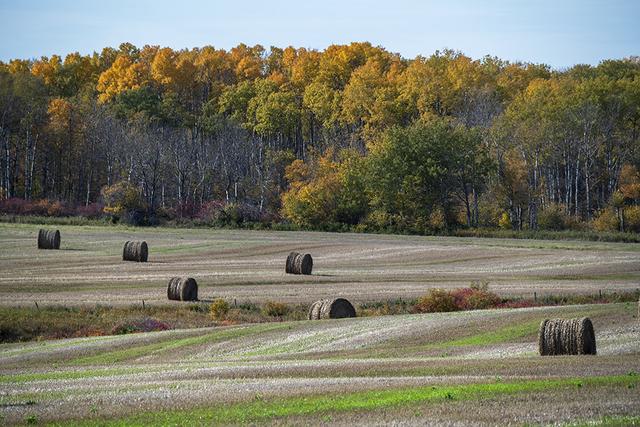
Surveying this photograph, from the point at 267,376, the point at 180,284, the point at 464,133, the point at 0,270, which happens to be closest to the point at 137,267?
the point at 0,270

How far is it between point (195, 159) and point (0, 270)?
246ft

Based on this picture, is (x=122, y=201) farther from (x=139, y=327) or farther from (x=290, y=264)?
(x=139, y=327)

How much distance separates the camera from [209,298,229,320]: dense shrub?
4356 centimetres

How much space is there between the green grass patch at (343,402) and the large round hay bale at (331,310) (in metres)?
19.4

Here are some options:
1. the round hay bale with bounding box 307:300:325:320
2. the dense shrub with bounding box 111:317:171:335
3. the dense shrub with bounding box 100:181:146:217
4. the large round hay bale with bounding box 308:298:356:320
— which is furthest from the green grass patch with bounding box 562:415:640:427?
the dense shrub with bounding box 100:181:146:217

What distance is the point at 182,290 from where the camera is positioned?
47156 millimetres

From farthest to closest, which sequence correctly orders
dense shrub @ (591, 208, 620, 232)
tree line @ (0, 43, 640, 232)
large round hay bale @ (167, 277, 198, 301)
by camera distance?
1. tree line @ (0, 43, 640, 232)
2. dense shrub @ (591, 208, 620, 232)
3. large round hay bale @ (167, 277, 198, 301)

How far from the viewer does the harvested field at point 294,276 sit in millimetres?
50000

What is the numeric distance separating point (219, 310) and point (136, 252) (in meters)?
24.3

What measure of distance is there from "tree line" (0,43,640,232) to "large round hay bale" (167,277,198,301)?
5381 cm

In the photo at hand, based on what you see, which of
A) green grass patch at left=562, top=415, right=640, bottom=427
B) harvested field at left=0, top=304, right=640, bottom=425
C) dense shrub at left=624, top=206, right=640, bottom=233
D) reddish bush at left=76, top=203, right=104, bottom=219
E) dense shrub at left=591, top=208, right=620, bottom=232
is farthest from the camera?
reddish bush at left=76, top=203, right=104, bottom=219

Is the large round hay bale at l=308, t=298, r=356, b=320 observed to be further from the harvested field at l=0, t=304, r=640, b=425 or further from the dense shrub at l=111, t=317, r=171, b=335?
the dense shrub at l=111, t=317, r=171, b=335

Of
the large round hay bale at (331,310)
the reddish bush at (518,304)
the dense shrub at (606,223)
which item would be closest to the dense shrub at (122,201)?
the dense shrub at (606,223)

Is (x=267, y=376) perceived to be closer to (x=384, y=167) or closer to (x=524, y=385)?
(x=524, y=385)
